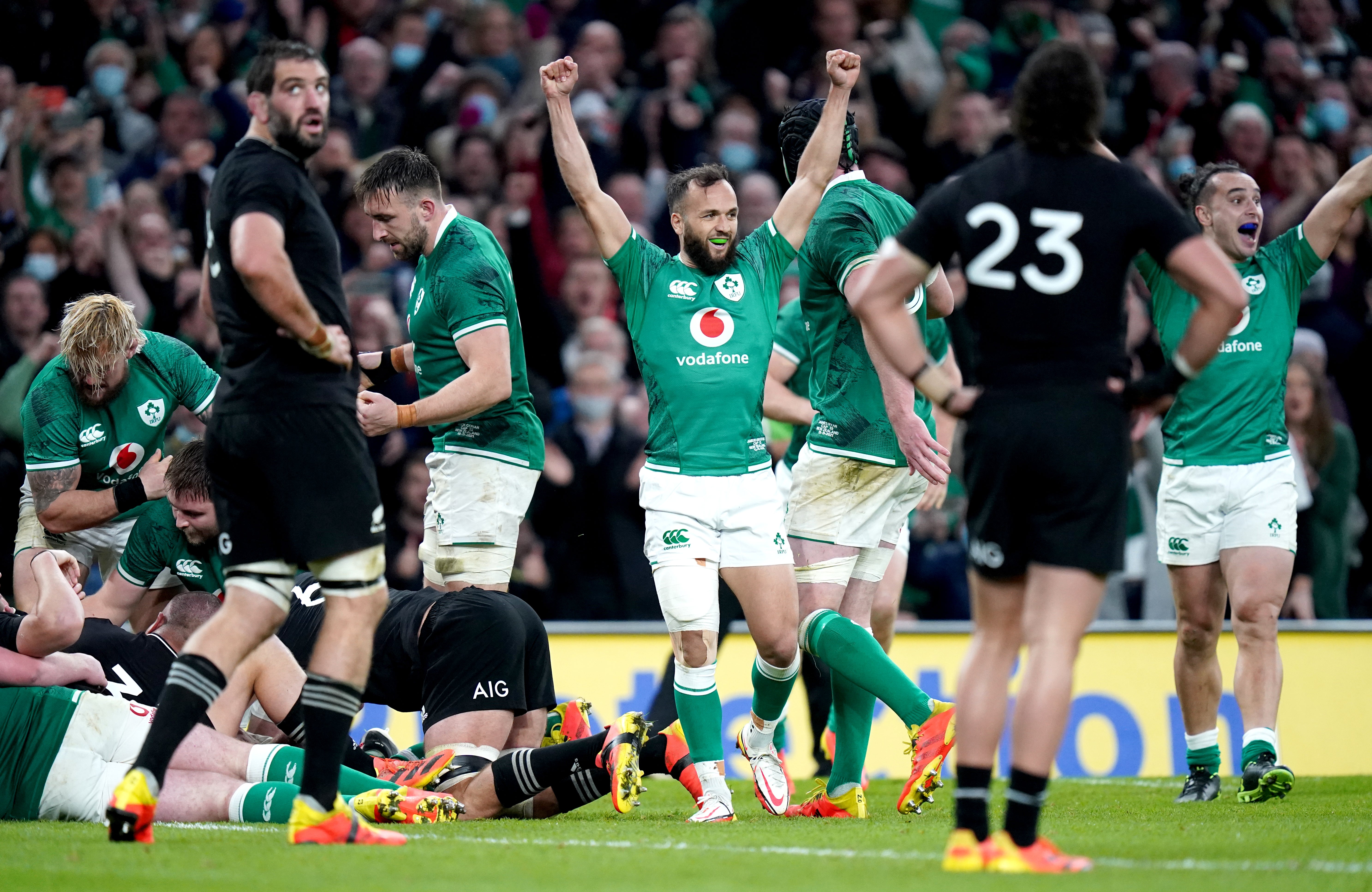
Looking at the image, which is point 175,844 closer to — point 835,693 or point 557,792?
point 557,792

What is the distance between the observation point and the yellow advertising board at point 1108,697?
33.1 ft

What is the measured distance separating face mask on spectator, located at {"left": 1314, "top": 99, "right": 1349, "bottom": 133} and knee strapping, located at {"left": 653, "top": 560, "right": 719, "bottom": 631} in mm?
10680

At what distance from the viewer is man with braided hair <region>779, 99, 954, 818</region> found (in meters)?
6.62

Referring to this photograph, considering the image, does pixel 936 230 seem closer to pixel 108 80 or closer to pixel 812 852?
pixel 812 852

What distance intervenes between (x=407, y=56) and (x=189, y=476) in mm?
8433

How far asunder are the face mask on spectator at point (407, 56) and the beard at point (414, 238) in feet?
25.2

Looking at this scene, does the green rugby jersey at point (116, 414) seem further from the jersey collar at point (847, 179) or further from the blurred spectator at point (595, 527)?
the blurred spectator at point (595, 527)

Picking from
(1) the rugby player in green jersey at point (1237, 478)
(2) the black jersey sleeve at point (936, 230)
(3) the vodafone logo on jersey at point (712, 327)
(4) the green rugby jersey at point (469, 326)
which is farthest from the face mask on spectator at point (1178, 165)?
(2) the black jersey sleeve at point (936, 230)

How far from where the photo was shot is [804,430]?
862 centimetres

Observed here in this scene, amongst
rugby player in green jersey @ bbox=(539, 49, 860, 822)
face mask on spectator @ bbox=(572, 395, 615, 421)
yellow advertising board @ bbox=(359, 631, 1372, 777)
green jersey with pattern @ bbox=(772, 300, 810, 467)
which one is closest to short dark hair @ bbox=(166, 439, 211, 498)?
rugby player in green jersey @ bbox=(539, 49, 860, 822)

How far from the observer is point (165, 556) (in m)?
7.60

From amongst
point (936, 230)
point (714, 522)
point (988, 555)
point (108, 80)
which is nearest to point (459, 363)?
point (714, 522)

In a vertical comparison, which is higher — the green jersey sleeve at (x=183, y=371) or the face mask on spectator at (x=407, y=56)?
the face mask on spectator at (x=407, y=56)

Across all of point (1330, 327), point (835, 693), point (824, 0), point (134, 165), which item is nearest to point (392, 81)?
point (134, 165)
